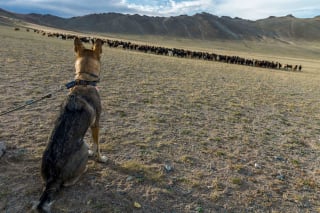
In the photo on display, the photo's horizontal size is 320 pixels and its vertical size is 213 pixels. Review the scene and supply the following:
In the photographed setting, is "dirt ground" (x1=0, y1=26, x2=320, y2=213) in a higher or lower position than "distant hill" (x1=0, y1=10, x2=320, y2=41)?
lower

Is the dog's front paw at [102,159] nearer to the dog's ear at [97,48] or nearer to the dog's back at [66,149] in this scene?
the dog's back at [66,149]

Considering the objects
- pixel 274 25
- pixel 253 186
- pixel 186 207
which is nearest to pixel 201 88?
pixel 253 186

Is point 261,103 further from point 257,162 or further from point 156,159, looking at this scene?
point 156,159

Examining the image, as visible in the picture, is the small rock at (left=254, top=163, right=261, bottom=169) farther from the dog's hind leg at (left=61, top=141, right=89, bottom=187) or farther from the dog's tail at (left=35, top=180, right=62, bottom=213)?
the dog's tail at (left=35, top=180, right=62, bottom=213)

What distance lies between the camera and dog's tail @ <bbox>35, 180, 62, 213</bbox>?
2738 millimetres

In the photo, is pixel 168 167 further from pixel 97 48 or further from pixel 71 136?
pixel 97 48

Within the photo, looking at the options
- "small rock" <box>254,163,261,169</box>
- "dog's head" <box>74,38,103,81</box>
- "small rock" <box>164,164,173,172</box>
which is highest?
"dog's head" <box>74,38,103,81</box>

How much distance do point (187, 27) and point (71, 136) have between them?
165276mm

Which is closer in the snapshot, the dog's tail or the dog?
the dog's tail

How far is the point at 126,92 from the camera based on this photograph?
8891 mm

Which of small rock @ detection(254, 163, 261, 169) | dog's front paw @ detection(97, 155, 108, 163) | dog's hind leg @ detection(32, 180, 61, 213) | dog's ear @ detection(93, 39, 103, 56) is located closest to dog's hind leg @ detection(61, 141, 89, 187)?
dog's hind leg @ detection(32, 180, 61, 213)

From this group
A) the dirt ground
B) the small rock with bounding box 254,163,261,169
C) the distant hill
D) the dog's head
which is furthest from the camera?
the distant hill

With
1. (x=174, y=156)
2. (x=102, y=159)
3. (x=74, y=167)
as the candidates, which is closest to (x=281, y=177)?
(x=174, y=156)

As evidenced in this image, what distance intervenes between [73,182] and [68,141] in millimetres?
648
